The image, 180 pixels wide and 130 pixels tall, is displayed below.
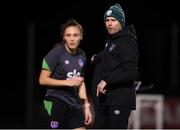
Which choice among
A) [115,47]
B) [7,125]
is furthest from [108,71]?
[7,125]

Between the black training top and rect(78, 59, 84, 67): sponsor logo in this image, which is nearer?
the black training top

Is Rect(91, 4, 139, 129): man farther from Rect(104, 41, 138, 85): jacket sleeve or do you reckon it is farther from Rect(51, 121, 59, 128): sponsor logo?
Rect(51, 121, 59, 128): sponsor logo

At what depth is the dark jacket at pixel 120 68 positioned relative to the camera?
6.29m

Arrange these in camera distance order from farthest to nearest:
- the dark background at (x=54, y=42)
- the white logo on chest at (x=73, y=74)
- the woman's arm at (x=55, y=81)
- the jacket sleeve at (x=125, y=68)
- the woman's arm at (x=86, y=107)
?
the dark background at (x=54, y=42)
the woman's arm at (x=86, y=107)
the white logo on chest at (x=73, y=74)
the woman's arm at (x=55, y=81)
the jacket sleeve at (x=125, y=68)

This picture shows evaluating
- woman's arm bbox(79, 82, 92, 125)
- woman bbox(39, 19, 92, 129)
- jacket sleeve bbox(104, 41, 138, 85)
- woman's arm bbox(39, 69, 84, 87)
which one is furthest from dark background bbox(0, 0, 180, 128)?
jacket sleeve bbox(104, 41, 138, 85)

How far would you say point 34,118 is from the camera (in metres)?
14.2

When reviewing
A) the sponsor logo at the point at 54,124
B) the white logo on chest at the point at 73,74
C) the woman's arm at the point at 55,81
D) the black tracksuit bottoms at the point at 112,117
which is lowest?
the sponsor logo at the point at 54,124

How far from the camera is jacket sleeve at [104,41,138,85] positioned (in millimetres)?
6277

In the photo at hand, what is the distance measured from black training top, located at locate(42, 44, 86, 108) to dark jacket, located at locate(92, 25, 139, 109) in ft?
1.50

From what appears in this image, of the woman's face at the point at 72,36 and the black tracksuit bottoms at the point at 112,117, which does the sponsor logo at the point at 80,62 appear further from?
the black tracksuit bottoms at the point at 112,117

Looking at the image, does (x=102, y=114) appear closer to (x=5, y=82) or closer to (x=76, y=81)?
(x=76, y=81)

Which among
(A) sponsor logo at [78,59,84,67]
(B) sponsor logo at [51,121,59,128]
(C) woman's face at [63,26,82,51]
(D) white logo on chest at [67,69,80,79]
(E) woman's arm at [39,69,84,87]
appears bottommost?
(B) sponsor logo at [51,121,59,128]

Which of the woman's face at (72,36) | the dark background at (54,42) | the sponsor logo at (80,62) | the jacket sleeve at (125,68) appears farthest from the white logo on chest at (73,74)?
the dark background at (54,42)

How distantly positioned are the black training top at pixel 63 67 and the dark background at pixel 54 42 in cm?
683
